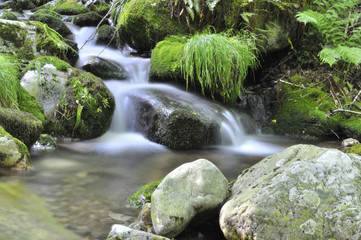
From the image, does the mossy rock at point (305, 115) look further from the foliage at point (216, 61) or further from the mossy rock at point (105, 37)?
the mossy rock at point (105, 37)

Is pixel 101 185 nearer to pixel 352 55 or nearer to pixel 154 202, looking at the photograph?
pixel 154 202

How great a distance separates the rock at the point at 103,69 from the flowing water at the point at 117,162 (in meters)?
0.16

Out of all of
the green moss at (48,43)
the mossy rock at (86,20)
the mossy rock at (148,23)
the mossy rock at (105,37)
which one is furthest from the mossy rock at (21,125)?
the mossy rock at (86,20)

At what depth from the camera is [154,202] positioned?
208 cm

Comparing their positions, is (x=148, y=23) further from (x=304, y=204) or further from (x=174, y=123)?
(x=304, y=204)

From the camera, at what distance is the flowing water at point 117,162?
96.0 inches

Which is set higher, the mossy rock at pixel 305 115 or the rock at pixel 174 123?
the rock at pixel 174 123

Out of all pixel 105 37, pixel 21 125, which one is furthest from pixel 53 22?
pixel 21 125

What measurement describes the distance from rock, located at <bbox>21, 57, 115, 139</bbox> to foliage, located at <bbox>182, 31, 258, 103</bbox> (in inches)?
63.6

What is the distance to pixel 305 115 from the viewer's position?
6.47m

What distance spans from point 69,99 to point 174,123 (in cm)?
173

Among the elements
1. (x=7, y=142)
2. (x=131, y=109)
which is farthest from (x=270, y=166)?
(x=131, y=109)

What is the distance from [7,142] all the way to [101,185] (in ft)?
3.53

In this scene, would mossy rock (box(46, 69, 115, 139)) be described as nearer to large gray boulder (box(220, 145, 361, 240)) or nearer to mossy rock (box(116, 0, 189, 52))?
mossy rock (box(116, 0, 189, 52))
